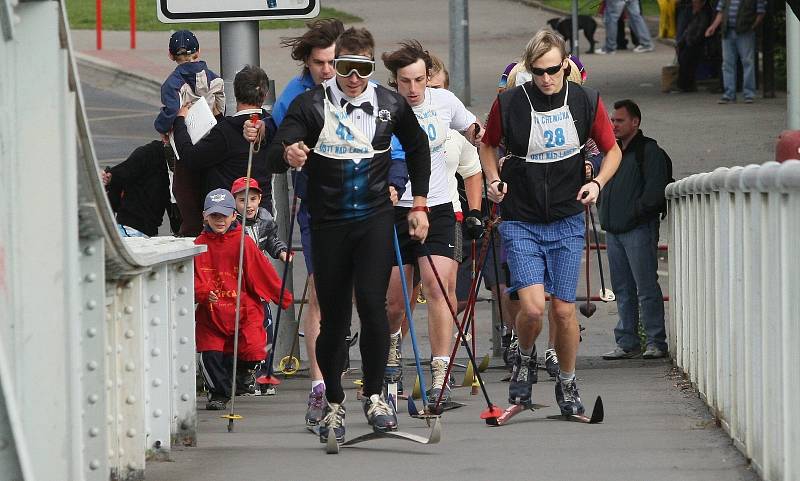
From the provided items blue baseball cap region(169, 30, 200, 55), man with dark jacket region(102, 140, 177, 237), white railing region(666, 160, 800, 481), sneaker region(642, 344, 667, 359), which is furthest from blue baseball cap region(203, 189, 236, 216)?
sneaker region(642, 344, 667, 359)

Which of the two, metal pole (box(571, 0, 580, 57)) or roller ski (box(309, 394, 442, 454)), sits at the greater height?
metal pole (box(571, 0, 580, 57))

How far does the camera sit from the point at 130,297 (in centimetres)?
623

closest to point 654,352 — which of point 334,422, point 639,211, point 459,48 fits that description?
point 639,211

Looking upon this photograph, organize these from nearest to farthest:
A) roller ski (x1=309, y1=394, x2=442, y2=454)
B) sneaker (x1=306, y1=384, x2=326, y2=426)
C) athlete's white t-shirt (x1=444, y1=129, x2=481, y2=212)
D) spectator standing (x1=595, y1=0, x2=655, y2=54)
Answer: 1. roller ski (x1=309, y1=394, x2=442, y2=454)
2. sneaker (x1=306, y1=384, x2=326, y2=426)
3. athlete's white t-shirt (x1=444, y1=129, x2=481, y2=212)
4. spectator standing (x1=595, y1=0, x2=655, y2=54)

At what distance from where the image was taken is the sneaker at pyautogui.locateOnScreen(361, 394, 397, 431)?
739cm

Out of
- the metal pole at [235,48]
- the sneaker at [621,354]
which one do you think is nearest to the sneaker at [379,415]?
the metal pole at [235,48]

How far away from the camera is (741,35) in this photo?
2431cm

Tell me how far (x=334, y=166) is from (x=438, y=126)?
6.43 ft

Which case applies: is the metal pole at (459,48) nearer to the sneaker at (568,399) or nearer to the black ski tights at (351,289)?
the sneaker at (568,399)

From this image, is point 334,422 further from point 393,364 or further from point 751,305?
point 751,305

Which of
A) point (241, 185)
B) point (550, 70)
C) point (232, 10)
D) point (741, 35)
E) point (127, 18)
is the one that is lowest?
point (241, 185)

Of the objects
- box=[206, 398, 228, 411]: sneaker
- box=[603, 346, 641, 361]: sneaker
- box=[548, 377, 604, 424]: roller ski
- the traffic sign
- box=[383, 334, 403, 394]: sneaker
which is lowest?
box=[603, 346, 641, 361]: sneaker

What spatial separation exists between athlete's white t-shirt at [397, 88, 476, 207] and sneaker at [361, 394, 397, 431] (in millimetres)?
1645

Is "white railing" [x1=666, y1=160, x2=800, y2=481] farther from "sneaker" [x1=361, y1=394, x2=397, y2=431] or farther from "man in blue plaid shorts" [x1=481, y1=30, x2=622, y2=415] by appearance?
"sneaker" [x1=361, y1=394, x2=397, y2=431]
